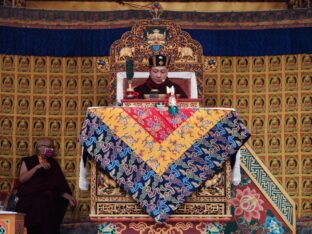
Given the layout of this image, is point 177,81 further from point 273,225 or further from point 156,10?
point 273,225

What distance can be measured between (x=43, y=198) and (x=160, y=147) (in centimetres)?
215

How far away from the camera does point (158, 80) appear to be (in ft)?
38.9

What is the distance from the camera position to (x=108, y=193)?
34.9 ft

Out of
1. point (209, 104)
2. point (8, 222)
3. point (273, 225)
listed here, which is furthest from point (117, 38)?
point (8, 222)

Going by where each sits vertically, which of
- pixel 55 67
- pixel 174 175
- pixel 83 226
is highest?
pixel 55 67

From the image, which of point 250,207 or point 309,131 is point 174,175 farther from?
point 309,131

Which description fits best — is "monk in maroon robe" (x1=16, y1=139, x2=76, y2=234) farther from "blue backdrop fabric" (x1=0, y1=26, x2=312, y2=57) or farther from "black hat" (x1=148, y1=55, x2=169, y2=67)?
"black hat" (x1=148, y1=55, x2=169, y2=67)

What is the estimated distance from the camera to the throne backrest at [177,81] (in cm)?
1231

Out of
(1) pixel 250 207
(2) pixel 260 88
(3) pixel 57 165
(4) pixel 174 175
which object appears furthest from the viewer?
(2) pixel 260 88

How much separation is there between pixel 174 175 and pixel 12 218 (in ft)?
5.56

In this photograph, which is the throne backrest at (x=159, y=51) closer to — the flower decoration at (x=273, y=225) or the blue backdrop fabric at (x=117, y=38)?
the blue backdrop fabric at (x=117, y=38)

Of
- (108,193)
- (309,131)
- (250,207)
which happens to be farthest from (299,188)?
(108,193)

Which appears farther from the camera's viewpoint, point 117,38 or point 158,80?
point 117,38

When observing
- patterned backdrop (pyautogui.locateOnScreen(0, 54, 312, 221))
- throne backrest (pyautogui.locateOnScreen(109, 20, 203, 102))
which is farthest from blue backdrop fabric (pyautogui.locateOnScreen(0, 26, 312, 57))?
throne backrest (pyautogui.locateOnScreen(109, 20, 203, 102))
